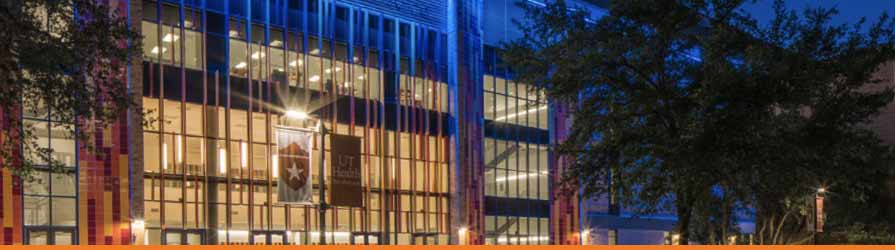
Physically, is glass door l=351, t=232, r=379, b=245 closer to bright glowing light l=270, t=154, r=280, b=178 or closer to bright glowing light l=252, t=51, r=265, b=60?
bright glowing light l=270, t=154, r=280, b=178

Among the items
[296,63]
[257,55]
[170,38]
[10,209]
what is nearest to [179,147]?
[170,38]

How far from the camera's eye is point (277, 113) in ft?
154

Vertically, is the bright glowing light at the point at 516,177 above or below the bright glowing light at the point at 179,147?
below

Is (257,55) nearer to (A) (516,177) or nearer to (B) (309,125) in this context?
(B) (309,125)

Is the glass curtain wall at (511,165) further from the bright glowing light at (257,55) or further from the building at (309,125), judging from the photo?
the bright glowing light at (257,55)

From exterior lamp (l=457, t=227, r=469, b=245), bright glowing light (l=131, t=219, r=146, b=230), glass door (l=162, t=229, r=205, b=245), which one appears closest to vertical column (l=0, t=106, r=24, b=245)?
bright glowing light (l=131, t=219, r=146, b=230)

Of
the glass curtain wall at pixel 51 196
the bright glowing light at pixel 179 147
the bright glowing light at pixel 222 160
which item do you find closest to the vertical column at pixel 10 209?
the glass curtain wall at pixel 51 196

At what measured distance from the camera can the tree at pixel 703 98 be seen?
2538 cm

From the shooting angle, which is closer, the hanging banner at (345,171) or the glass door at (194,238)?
the hanging banner at (345,171)

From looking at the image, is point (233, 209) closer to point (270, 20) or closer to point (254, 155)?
point (254, 155)

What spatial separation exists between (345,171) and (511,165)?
2438 centimetres

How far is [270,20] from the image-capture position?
153 feet

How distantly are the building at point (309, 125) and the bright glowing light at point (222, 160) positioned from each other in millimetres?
84

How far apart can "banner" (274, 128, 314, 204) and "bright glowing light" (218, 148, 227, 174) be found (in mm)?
12785
